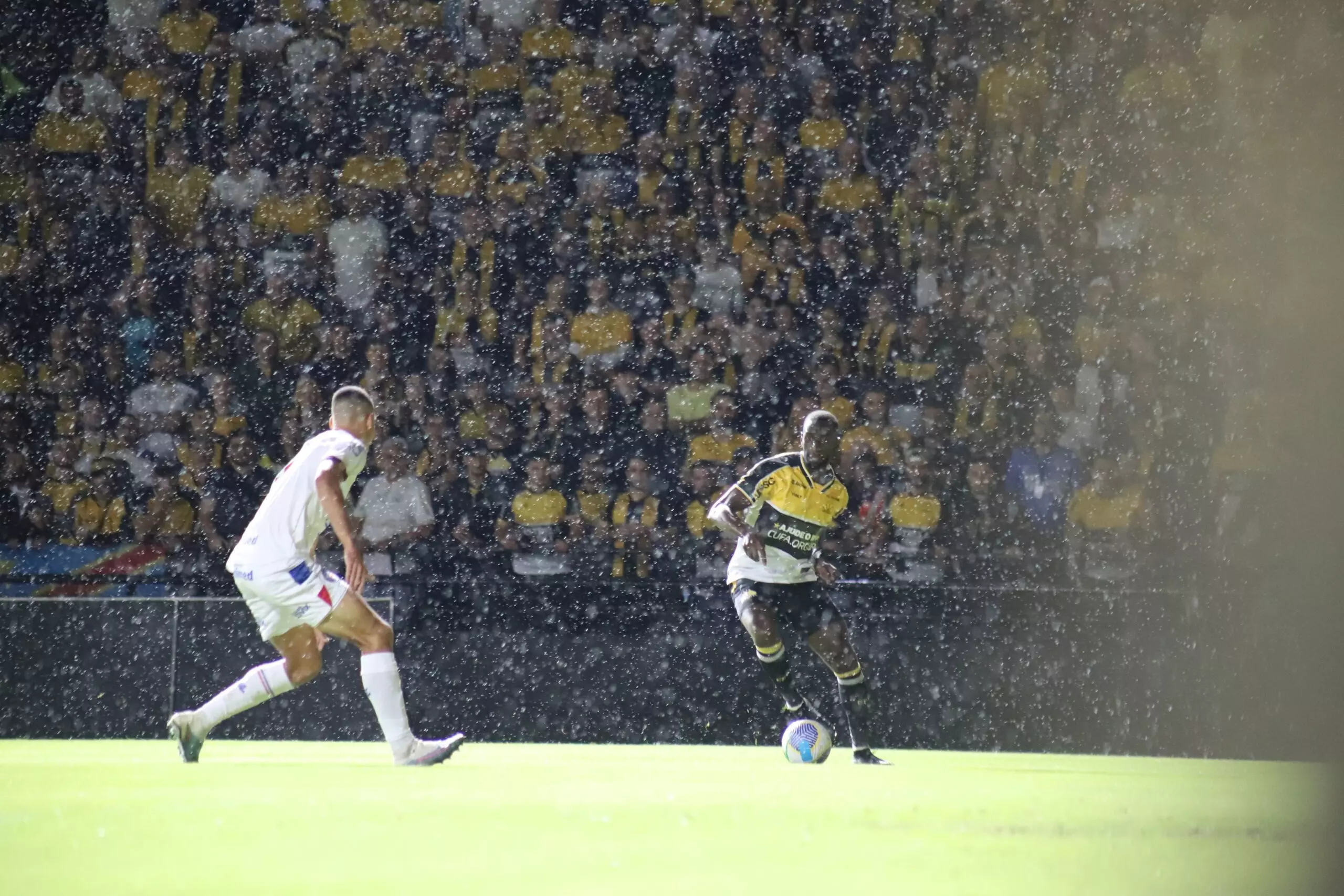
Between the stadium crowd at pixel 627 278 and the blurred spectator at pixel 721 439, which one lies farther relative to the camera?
the blurred spectator at pixel 721 439

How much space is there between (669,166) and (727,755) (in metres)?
5.31

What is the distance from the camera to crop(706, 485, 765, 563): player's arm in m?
8.41

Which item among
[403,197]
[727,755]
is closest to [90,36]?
[403,197]

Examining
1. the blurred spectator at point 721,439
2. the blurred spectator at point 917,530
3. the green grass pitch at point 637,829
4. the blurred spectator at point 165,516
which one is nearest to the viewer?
the green grass pitch at point 637,829

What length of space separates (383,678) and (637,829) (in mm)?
2996

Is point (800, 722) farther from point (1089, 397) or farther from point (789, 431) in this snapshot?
point (1089, 397)

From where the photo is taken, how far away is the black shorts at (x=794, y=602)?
8.93 m

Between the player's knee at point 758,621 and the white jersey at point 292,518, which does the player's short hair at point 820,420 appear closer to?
the player's knee at point 758,621

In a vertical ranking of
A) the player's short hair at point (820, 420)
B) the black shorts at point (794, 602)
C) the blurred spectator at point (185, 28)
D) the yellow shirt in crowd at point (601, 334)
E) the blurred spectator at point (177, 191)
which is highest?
the blurred spectator at point (185, 28)

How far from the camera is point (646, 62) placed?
12922 millimetres

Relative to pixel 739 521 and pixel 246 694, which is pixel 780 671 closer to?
pixel 739 521

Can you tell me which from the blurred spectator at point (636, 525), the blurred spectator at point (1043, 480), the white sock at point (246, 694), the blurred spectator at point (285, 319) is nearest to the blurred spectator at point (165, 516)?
the blurred spectator at point (285, 319)

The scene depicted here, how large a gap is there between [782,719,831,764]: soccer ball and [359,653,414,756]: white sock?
2.35 meters

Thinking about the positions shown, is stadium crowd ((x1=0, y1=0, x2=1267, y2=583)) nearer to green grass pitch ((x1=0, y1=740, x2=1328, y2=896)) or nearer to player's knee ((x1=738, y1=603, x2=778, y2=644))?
player's knee ((x1=738, y1=603, x2=778, y2=644))
